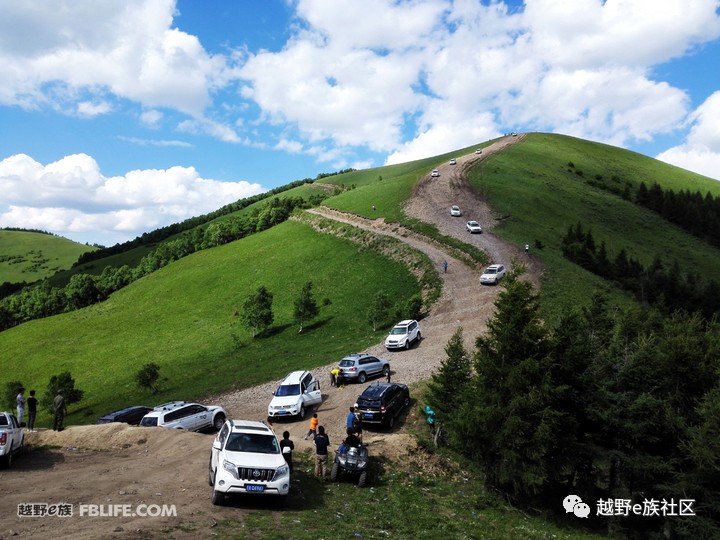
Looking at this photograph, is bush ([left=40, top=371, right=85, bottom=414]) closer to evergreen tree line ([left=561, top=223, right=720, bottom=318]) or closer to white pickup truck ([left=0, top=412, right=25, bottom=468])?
white pickup truck ([left=0, top=412, right=25, bottom=468])

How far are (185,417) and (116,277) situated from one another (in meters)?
83.9

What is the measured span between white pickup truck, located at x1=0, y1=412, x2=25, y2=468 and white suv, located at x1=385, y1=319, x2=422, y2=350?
89.1ft

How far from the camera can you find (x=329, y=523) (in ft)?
43.7

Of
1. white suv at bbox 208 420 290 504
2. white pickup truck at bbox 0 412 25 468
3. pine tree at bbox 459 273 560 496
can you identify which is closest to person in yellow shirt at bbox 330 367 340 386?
pine tree at bbox 459 273 560 496

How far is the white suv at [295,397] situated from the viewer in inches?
1117

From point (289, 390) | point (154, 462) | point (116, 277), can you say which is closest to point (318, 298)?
point (289, 390)

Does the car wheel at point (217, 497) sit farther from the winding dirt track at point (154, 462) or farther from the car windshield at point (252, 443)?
the car windshield at point (252, 443)

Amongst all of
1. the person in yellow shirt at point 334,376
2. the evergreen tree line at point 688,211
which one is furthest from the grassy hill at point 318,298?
the person in yellow shirt at point 334,376

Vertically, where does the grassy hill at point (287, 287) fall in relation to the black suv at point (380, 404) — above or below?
above

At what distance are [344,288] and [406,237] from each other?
15344 millimetres

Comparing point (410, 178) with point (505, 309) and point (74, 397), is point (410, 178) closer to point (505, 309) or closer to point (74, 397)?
point (74, 397)

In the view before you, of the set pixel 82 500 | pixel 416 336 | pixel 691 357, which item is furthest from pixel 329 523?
pixel 416 336

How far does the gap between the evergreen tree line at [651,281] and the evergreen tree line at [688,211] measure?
33.9m

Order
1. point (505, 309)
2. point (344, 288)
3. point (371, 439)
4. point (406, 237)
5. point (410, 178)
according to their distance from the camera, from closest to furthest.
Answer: point (505, 309)
point (371, 439)
point (344, 288)
point (406, 237)
point (410, 178)
